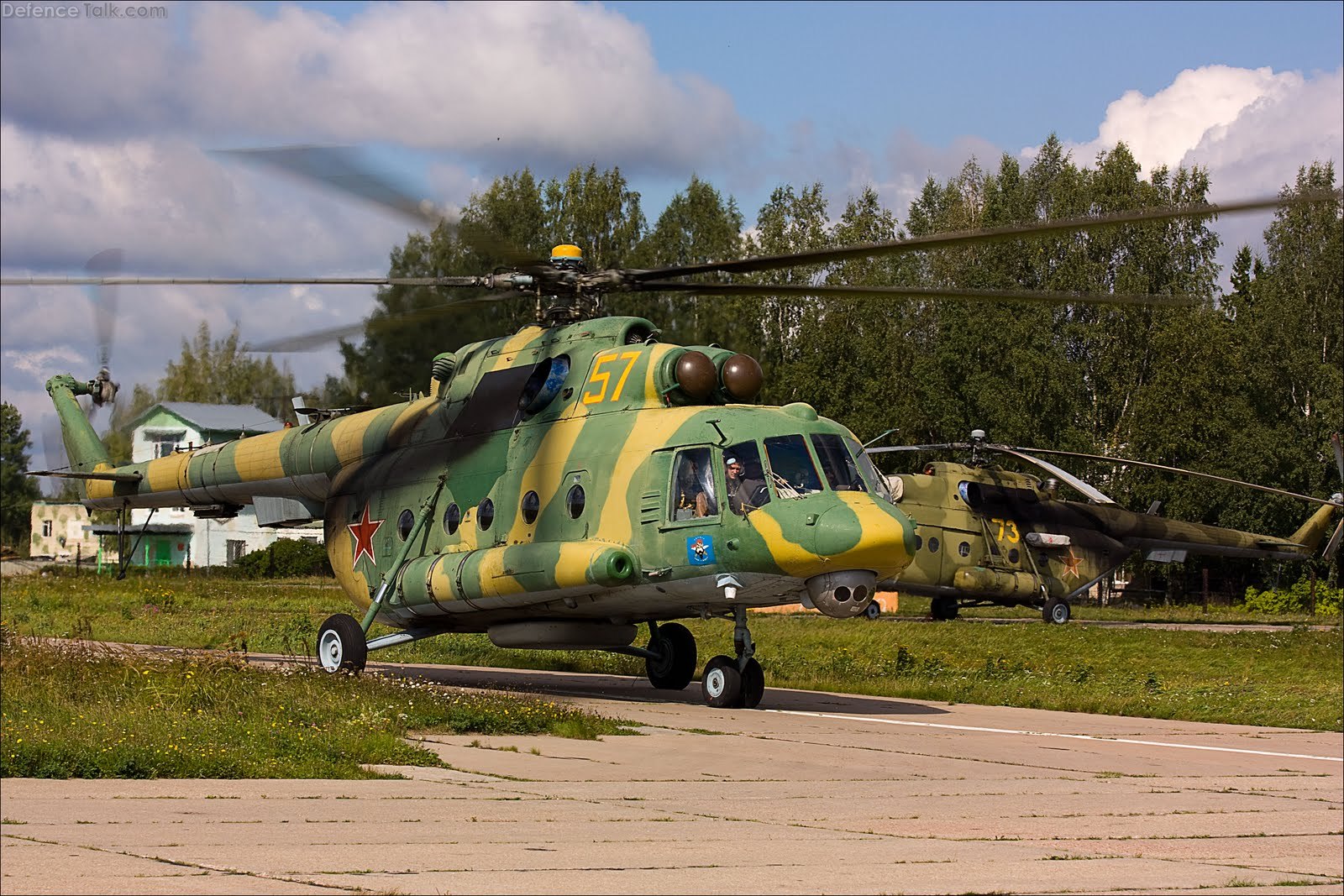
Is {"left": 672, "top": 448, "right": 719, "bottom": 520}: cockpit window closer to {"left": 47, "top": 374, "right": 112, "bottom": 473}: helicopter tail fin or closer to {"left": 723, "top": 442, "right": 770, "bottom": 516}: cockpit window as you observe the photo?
{"left": 723, "top": 442, "right": 770, "bottom": 516}: cockpit window

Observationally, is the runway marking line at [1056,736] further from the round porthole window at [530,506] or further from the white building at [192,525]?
the white building at [192,525]

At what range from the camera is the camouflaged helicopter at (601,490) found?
14.4 metres

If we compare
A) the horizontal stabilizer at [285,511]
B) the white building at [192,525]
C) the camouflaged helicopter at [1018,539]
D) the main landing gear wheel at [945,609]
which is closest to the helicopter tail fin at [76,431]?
the horizontal stabilizer at [285,511]

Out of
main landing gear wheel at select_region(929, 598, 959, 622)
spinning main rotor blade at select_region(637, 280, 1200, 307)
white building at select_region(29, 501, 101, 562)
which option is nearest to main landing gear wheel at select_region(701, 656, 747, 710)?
spinning main rotor blade at select_region(637, 280, 1200, 307)

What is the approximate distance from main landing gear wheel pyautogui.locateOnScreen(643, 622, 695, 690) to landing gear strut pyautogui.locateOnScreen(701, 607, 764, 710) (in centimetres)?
239

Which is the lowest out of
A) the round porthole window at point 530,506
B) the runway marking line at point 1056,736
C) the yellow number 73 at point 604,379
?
the runway marking line at point 1056,736

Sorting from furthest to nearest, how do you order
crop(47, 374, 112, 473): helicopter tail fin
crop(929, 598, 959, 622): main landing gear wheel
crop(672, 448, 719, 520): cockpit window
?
crop(929, 598, 959, 622): main landing gear wheel → crop(47, 374, 112, 473): helicopter tail fin → crop(672, 448, 719, 520): cockpit window

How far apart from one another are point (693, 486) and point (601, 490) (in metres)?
1.23

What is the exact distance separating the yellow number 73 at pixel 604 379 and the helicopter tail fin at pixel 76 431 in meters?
10.7

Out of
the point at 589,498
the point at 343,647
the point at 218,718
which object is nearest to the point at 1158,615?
the point at 589,498

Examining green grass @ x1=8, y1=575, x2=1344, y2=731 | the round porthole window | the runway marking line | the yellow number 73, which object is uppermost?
the yellow number 73

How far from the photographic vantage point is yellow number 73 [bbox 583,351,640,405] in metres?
16.0

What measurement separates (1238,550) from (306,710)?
2847cm

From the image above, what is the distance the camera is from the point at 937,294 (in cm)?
1416
